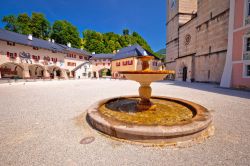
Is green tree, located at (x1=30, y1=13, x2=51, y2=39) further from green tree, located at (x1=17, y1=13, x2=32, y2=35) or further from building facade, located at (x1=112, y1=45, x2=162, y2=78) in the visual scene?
building facade, located at (x1=112, y1=45, x2=162, y2=78)

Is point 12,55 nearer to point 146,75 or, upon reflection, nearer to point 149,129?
point 146,75

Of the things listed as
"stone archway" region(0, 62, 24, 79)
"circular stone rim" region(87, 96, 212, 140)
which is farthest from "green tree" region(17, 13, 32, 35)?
"circular stone rim" region(87, 96, 212, 140)

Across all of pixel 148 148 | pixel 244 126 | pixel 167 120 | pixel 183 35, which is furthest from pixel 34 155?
pixel 183 35

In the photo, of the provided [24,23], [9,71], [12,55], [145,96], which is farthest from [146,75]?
[24,23]

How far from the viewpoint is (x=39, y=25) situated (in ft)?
156

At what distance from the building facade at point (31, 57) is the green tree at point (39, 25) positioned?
15.8 metres

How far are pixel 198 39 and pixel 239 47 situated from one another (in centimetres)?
1087

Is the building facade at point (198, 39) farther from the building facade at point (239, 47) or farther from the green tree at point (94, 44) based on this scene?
the green tree at point (94, 44)

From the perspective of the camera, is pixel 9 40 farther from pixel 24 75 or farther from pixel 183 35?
pixel 183 35

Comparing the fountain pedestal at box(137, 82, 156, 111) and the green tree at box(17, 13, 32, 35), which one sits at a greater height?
the green tree at box(17, 13, 32, 35)

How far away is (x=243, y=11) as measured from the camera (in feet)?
43.1

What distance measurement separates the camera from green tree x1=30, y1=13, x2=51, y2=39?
4656cm

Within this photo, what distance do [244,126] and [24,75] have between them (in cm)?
3735

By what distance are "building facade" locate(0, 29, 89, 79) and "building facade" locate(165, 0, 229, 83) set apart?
30.1 meters
